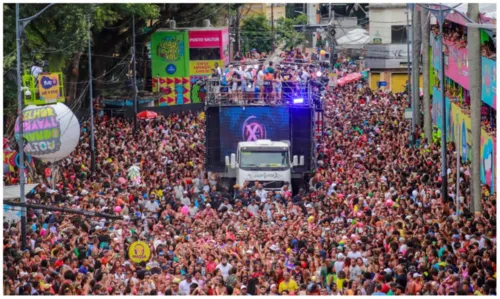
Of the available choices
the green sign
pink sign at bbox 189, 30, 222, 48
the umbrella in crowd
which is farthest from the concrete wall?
the umbrella in crowd

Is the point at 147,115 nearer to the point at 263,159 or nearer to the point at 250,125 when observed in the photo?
the point at 250,125

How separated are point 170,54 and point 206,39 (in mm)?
2582

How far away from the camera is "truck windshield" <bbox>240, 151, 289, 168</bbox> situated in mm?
37656

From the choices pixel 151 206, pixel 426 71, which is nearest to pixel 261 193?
pixel 151 206

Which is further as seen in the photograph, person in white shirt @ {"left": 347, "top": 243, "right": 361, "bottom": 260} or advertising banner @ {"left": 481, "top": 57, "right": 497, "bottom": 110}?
advertising banner @ {"left": 481, "top": 57, "right": 497, "bottom": 110}

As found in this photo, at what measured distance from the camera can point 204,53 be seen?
6994 cm

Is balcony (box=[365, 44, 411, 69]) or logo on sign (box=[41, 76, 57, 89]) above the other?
balcony (box=[365, 44, 411, 69])

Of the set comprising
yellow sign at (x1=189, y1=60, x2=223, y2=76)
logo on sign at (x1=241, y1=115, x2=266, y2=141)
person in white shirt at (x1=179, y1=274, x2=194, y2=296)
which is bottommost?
person in white shirt at (x1=179, y1=274, x2=194, y2=296)

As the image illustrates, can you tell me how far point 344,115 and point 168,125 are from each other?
26.9 feet

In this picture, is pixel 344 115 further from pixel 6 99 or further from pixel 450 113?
pixel 6 99

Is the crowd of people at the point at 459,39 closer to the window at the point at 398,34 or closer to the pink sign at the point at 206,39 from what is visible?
the pink sign at the point at 206,39

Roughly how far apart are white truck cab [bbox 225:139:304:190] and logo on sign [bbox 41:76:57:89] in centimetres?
631

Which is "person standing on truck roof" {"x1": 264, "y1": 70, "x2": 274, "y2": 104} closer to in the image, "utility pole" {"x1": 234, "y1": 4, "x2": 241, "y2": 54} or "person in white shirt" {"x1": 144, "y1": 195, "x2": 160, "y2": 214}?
"person in white shirt" {"x1": 144, "y1": 195, "x2": 160, "y2": 214}

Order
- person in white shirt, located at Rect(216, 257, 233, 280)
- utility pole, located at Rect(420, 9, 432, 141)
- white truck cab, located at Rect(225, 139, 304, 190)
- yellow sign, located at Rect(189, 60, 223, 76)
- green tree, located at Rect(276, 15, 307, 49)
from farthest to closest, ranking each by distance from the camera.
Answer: green tree, located at Rect(276, 15, 307, 49), yellow sign, located at Rect(189, 60, 223, 76), utility pole, located at Rect(420, 9, 432, 141), white truck cab, located at Rect(225, 139, 304, 190), person in white shirt, located at Rect(216, 257, 233, 280)
